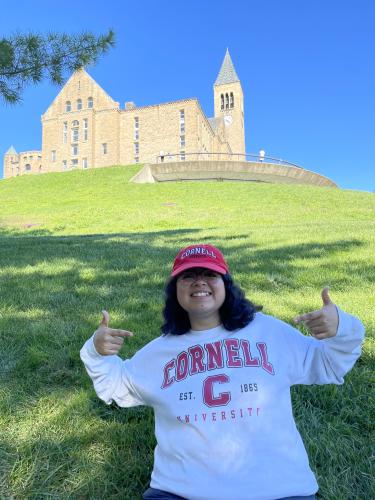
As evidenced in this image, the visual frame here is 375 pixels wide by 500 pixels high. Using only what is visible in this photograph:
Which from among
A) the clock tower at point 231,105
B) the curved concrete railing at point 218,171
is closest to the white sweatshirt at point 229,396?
the curved concrete railing at point 218,171

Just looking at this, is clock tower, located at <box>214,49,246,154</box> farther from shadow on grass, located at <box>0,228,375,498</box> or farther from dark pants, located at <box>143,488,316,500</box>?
dark pants, located at <box>143,488,316,500</box>

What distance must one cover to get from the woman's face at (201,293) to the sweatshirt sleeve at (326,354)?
39cm

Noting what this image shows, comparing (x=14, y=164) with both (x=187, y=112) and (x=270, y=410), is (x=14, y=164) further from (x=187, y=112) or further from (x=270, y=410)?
(x=270, y=410)

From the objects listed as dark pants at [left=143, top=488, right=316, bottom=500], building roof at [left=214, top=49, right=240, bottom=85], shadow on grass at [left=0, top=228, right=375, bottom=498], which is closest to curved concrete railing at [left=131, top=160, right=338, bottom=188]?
shadow on grass at [left=0, top=228, right=375, bottom=498]

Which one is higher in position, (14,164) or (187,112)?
(14,164)

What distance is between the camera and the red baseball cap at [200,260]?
213cm

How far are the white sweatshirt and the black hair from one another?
0.14 ft

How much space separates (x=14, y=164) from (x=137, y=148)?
54753mm

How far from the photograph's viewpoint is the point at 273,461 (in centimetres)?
170

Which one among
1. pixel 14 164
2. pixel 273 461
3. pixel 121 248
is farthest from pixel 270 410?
pixel 14 164

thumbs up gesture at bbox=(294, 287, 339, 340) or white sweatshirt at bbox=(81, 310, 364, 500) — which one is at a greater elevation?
thumbs up gesture at bbox=(294, 287, 339, 340)

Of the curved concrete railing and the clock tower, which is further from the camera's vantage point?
the clock tower

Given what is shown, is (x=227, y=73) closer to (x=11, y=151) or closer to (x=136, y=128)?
(x=136, y=128)

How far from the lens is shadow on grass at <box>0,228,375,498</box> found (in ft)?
7.21
